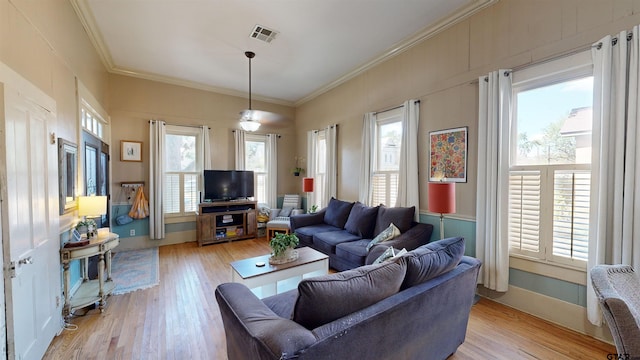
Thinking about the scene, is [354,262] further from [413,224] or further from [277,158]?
[277,158]

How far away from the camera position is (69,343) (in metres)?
2.14

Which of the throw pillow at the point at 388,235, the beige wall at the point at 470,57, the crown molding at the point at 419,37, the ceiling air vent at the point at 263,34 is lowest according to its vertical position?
the throw pillow at the point at 388,235

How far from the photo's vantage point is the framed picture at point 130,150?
4711 millimetres

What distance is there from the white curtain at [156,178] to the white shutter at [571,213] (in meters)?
5.99

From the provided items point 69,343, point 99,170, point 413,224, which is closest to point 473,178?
point 413,224

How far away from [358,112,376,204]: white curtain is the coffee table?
173cm

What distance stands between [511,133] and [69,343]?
4690 millimetres

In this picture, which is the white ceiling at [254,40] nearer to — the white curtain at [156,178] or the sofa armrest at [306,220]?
the white curtain at [156,178]

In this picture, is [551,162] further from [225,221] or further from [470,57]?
[225,221]

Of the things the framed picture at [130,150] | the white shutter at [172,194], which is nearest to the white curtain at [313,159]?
the white shutter at [172,194]

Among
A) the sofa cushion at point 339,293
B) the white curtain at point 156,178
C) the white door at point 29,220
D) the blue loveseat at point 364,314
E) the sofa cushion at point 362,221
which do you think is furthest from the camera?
the white curtain at point 156,178

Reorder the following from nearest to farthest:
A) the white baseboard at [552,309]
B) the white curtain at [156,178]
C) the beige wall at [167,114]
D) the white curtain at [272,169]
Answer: the white baseboard at [552,309] < the beige wall at [167,114] < the white curtain at [156,178] < the white curtain at [272,169]

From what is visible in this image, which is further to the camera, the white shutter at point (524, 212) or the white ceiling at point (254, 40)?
the white ceiling at point (254, 40)

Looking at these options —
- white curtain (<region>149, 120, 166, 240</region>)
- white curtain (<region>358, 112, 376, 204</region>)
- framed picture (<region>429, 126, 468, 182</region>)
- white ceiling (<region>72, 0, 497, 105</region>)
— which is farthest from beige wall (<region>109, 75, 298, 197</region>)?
framed picture (<region>429, 126, 468, 182</region>)
